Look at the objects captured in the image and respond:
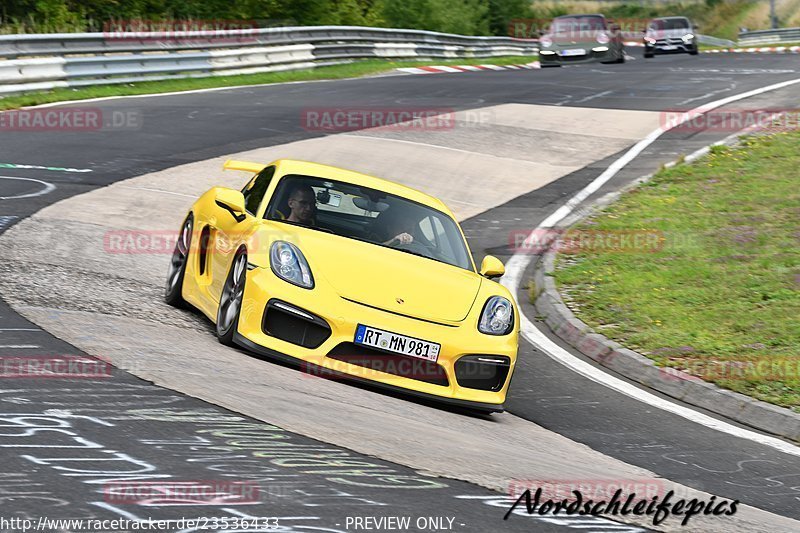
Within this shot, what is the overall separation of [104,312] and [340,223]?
68.9 inches

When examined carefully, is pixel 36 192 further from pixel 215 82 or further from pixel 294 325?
pixel 215 82

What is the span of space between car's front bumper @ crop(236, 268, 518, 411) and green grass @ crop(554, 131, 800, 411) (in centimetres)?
226

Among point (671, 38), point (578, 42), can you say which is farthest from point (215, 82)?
point (671, 38)

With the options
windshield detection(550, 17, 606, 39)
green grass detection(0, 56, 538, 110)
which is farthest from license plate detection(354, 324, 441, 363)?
windshield detection(550, 17, 606, 39)

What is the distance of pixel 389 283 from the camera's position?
7523 millimetres

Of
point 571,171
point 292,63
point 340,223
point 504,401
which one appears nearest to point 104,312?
point 340,223

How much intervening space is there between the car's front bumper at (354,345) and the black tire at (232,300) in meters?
0.10

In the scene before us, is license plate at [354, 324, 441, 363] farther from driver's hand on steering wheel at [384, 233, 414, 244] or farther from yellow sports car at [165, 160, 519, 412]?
driver's hand on steering wheel at [384, 233, 414, 244]

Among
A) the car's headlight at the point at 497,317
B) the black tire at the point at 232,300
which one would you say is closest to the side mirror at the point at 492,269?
the car's headlight at the point at 497,317

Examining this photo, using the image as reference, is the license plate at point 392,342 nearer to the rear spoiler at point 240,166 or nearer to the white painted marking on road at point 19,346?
the white painted marking on road at point 19,346

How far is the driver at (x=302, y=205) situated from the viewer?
27.2ft

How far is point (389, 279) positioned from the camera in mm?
7562

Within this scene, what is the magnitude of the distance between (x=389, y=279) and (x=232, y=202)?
1.41m

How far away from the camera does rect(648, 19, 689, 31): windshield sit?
46875mm
